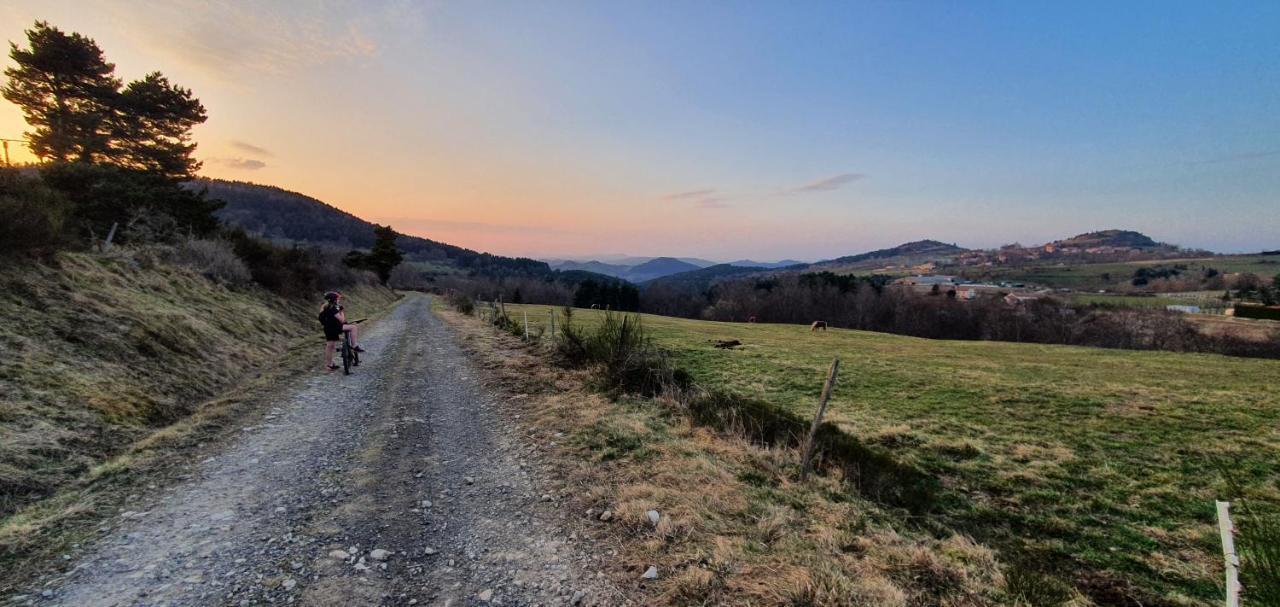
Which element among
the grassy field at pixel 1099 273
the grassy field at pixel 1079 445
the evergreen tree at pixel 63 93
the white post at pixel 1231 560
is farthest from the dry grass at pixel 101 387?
the grassy field at pixel 1099 273

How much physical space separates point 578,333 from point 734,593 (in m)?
12.3

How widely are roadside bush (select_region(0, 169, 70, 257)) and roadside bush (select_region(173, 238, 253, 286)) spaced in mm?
7941

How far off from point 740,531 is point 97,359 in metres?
11.9

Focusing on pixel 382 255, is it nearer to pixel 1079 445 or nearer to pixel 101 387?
pixel 101 387

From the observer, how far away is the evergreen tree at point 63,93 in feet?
77.8

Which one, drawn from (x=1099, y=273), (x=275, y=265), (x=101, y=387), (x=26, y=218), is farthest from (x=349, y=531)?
(x=1099, y=273)

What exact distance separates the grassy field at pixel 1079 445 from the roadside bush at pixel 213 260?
69.2 feet

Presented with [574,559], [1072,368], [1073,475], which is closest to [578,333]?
[574,559]

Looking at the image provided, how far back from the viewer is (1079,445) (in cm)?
1030

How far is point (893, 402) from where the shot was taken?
14500 millimetres

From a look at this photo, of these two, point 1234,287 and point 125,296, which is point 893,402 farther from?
point 1234,287

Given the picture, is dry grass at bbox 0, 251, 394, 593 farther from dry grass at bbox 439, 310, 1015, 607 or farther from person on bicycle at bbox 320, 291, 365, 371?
dry grass at bbox 439, 310, 1015, 607

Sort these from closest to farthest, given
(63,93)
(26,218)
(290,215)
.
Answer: (26,218) → (63,93) → (290,215)

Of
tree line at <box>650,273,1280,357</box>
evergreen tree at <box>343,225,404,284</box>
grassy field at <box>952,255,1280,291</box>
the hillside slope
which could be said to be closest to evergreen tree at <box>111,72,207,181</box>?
the hillside slope
